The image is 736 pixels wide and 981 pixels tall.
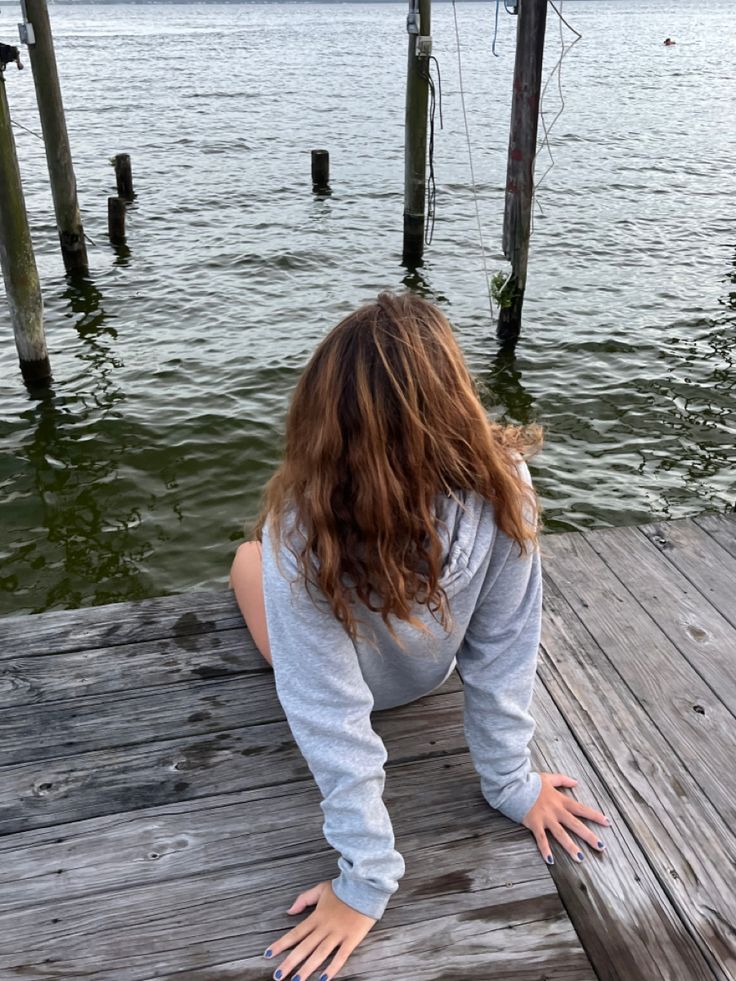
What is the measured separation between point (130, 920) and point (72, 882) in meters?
0.20

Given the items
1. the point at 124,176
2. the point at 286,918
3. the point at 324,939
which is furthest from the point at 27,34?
the point at 324,939

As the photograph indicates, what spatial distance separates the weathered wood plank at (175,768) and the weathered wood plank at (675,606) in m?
0.87

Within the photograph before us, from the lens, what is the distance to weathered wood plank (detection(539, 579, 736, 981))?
2.00m

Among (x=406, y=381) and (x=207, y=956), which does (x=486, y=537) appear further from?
(x=207, y=956)

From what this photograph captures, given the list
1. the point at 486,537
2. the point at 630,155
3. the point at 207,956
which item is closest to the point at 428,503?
the point at 486,537

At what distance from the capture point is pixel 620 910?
2004mm

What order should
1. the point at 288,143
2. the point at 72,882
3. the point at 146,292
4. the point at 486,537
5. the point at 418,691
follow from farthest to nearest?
the point at 288,143 → the point at 146,292 → the point at 418,691 → the point at 72,882 → the point at 486,537

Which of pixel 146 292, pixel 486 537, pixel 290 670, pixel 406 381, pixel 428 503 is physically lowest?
pixel 146 292

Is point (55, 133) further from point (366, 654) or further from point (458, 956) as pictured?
point (458, 956)

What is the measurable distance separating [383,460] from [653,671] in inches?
63.1

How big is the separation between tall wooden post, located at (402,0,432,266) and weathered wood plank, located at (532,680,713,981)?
8274 mm

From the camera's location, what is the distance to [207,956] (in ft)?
6.23

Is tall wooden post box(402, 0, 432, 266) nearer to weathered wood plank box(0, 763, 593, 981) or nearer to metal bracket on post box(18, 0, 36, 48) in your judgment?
metal bracket on post box(18, 0, 36, 48)

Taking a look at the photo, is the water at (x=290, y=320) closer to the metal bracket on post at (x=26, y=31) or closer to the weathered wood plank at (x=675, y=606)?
the weathered wood plank at (x=675, y=606)
